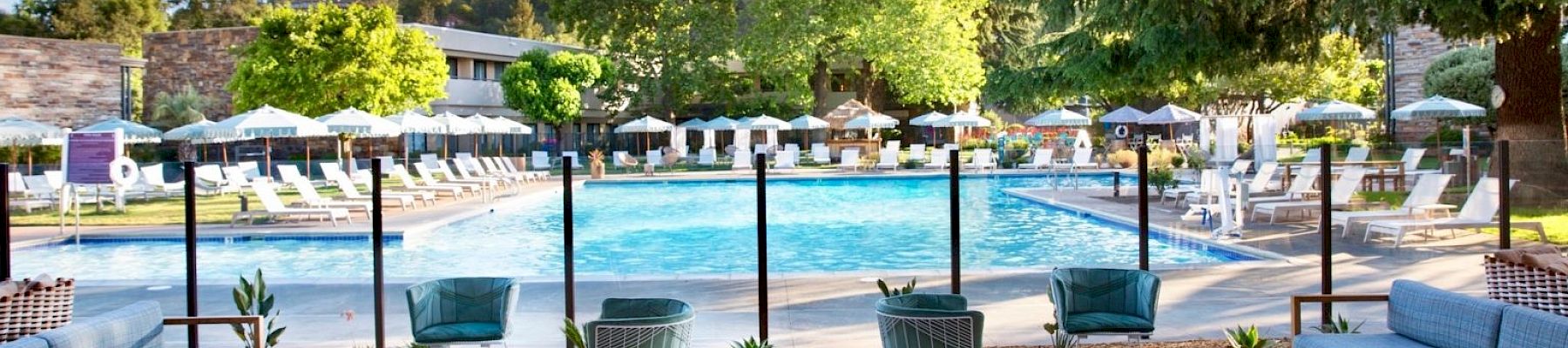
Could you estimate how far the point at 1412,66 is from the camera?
30.0 m

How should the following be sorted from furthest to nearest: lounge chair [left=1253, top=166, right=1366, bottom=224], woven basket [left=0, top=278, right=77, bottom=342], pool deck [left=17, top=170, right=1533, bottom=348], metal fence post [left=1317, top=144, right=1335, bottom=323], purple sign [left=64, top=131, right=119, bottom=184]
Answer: purple sign [left=64, top=131, right=119, bottom=184] < lounge chair [left=1253, top=166, right=1366, bottom=224] < pool deck [left=17, top=170, right=1533, bottom=348] < metal fence post [left=1317, top=144, right=1335, bottom=323] < woven basket [left=0, top=278, right=77, bottom=342]

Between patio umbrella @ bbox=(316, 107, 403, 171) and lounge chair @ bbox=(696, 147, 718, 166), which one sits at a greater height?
patio umbrella @ bbox=(316, 107, 403, 171)

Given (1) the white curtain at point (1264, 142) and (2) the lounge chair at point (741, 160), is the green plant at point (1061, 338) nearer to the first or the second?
(1) the white curtain at point (1264, 142)

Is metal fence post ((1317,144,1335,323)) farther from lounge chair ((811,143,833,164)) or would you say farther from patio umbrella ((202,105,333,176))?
lounge chair ((811,143,833,164))

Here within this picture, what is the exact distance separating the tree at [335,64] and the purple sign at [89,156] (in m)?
13.3

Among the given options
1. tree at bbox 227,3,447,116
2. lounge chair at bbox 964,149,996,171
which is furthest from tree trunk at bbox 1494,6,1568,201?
tree at bbox 227,3,447,116

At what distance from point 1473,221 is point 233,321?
11051 millimetres

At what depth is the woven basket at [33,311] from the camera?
469cm

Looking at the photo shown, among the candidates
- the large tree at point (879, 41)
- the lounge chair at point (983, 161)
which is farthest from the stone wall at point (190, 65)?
the lounge chair at point (983, 161)

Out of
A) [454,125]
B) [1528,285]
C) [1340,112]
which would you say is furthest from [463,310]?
[1340,112]

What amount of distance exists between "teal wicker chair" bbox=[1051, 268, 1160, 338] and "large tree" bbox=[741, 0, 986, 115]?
97.3 ft

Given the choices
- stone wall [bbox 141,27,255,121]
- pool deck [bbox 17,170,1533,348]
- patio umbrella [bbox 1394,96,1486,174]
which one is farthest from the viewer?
stone wall [bbox 141,27,255,121]

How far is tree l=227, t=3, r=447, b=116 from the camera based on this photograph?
94.5ft

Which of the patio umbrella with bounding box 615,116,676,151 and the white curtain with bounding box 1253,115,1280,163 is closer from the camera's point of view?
the white curtain with bounding box 1253,115,1280,163
